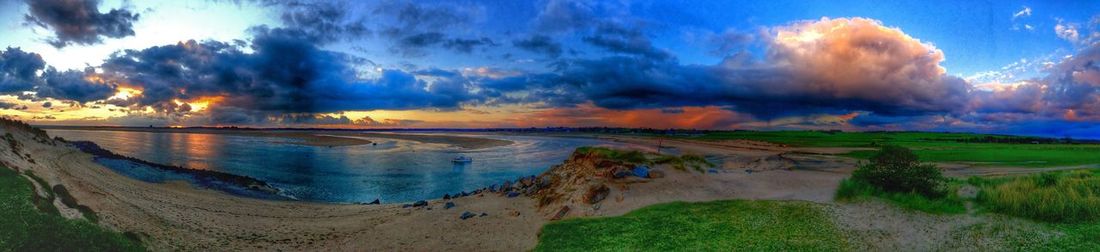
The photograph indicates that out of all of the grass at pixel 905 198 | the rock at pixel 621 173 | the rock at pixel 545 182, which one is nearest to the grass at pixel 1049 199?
the grass at pixel 905 198

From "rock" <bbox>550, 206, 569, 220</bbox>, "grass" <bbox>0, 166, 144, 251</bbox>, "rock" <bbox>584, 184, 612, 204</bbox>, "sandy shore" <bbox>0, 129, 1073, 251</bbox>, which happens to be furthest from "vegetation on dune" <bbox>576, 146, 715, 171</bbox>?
"grass" <bbox>0, 166, 144, 251</bbox>

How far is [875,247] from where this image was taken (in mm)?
11117

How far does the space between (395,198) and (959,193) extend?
27374mm

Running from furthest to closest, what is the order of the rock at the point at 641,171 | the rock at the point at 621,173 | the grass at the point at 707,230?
the rock at the point at 641,171
the rock at the point at 621,173
the grass at the point at 707,230

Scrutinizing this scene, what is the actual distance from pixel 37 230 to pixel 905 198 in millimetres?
21668

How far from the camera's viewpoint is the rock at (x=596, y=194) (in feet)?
60.7

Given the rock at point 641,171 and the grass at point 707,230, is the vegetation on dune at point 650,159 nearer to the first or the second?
the rock at point 641,171

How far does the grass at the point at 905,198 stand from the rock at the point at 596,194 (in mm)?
8231

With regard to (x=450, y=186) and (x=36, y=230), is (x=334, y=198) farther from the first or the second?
(x=36, y=230)

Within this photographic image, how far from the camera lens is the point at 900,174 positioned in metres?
15.7

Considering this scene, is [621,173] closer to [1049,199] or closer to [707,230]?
[707,230]

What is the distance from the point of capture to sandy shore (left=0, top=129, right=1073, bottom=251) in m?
13.2

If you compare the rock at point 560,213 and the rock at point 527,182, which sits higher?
the rock at point 527,182

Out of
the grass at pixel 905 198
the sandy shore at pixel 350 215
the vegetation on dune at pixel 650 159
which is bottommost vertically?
the sandy shore at pixel 350 215
